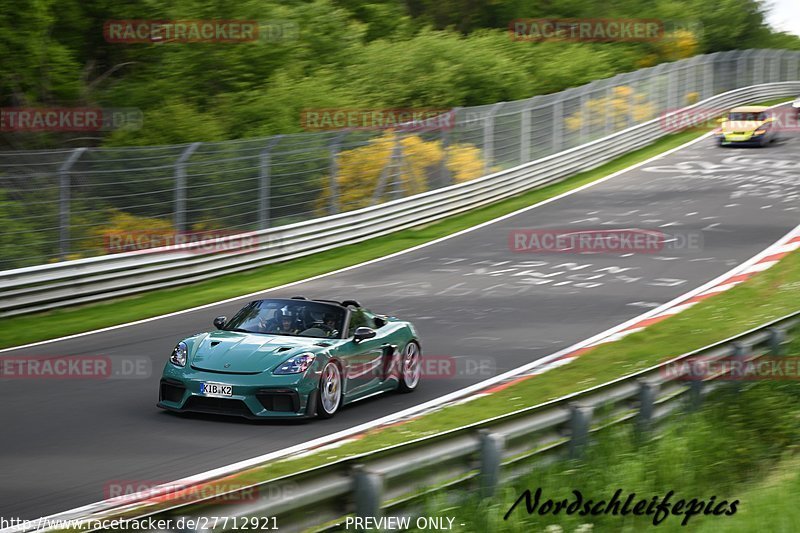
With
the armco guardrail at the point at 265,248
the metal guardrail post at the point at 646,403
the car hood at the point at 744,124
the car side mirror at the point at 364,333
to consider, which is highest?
the car hood at the point at 744,124

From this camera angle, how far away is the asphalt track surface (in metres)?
9.07

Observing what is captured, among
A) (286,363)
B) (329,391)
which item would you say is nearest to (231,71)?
(329,391)

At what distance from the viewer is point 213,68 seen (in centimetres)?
3206

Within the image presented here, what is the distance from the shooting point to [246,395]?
401 inches

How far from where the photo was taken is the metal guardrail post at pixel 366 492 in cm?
536

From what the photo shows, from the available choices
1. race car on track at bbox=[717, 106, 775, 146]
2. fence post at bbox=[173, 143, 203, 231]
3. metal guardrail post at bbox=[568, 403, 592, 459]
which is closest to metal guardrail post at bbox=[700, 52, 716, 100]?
race car on track at bbox=[717, 106, 775, 146]

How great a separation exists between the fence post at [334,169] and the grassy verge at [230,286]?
3.32 ft

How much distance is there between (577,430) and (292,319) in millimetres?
4836

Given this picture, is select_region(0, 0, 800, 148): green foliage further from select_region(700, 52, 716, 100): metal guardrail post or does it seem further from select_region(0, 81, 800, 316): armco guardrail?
select_region(700, 52, 716, 100): metal guardrail post

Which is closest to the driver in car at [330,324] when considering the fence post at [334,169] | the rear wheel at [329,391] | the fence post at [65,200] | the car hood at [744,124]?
the rear wheel at [329,391]

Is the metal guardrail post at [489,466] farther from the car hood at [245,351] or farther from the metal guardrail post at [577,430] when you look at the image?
the car hood at [245,351]

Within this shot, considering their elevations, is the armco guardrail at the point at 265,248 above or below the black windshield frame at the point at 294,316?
below

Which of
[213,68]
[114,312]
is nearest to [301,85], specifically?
[213,68]

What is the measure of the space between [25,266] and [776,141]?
32.0 meters
